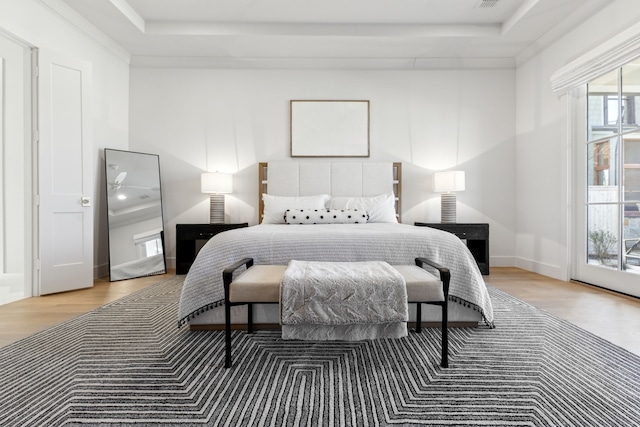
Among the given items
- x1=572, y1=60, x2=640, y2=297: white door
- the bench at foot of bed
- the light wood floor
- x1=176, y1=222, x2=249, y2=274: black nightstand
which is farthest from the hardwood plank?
x1=176, y1=222, x2=249, y2=274: black nightstand

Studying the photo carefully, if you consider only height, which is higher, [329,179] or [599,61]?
[599,61]

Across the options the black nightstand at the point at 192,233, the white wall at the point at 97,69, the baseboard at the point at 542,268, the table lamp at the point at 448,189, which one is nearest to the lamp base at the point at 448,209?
the table lamp at the point at 448,189

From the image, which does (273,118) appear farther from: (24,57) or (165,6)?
Result: (24,57)

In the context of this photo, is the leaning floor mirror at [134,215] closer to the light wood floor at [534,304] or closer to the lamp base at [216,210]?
the light wood floor at [534,304]

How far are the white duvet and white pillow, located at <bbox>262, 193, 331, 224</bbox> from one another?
1.50m

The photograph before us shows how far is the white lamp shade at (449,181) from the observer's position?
4.09m

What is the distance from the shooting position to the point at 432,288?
165 cm

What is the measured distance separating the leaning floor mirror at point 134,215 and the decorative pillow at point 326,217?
5.87 feet

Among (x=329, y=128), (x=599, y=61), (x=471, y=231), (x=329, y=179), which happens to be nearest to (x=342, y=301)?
(x=329, y=179)

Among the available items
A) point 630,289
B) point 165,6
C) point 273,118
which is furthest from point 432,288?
point 165,6

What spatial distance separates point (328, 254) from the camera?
2186mm

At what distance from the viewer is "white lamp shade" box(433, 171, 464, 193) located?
4094 millimetres

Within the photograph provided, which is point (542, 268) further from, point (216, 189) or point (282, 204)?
point (216, 189)

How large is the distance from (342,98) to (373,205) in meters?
1.63
